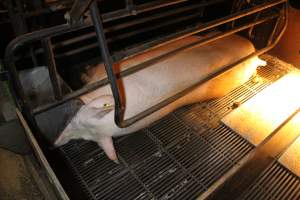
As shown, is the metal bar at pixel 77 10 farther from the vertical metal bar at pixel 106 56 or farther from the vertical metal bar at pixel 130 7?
the vertical metal bar at pixel 130 7

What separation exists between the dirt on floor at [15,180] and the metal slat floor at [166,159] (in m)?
0.24

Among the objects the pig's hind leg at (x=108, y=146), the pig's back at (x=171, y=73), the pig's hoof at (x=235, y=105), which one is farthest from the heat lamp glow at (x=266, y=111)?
the pig's hind leg at (x=108, y=146)

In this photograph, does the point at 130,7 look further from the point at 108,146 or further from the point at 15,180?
the point at 15,180

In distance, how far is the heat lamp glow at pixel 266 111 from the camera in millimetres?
1729

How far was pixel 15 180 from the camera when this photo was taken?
1.46m

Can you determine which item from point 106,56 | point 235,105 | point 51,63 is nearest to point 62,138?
point 51,63

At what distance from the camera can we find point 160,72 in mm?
1588

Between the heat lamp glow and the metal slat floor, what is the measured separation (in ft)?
0.23

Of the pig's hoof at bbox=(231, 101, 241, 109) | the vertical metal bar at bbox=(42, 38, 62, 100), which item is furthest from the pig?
the vertical metal bar at bbox=(42, 38, 62, 100)

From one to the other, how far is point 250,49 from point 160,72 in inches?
30.5

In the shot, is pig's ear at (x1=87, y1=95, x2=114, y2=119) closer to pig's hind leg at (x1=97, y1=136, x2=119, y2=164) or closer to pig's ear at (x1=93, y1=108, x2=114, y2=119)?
pig's ear at (x1=93, y1=108, x2=114, y2=119)

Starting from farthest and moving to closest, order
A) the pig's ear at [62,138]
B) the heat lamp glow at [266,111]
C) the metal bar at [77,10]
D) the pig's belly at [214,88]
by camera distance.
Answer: the heat lamp glow at [266,111] → the pig's belly at [214,88] → the pig's ear at [62,138] → the metal bar at [77,10]

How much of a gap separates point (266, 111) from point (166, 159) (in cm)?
84

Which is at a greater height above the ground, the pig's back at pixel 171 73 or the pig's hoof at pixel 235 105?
the pig's back at pixel 171 73
